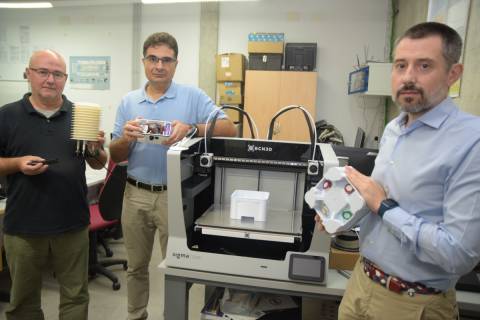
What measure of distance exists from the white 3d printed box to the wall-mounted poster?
4.47 m

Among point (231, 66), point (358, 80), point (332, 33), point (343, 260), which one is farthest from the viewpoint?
point (332, 33)

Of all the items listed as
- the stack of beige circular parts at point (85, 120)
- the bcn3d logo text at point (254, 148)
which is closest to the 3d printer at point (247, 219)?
the bcn3d logo text at point (254, 148)

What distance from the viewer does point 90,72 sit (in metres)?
5.17

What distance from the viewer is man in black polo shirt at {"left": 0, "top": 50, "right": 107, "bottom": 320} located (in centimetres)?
163

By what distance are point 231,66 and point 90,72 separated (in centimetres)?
230

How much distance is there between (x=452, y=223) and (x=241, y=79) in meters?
3.72

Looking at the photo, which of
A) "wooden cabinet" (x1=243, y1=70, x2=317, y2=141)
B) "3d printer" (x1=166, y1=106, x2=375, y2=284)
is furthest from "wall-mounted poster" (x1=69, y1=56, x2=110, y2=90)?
"3d printer" (x1=166, y1=106, x2=375, y2=284)

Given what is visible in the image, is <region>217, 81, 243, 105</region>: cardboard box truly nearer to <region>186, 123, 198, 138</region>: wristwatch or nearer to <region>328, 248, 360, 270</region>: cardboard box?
<region>186, 123, 198, 138</region>: wristwatch

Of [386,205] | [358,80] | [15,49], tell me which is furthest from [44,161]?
[15,49]

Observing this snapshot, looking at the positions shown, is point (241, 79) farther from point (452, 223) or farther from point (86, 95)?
point (452, 223)

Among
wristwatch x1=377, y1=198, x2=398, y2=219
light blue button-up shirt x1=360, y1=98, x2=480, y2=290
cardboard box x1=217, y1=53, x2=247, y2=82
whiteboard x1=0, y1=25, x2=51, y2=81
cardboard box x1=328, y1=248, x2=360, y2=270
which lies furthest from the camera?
whiteboard x1=0, y1=25, x2=51, y2=81

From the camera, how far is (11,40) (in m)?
5.36

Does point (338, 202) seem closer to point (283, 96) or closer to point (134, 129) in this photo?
point (134, 129)

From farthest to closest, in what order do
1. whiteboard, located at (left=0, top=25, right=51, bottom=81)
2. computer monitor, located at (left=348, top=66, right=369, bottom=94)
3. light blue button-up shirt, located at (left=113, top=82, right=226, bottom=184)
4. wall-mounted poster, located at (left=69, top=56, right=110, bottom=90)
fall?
whiteboard, located at (left=0, top=25, right=51, bottom=81) → wall-mounted poster, located at (left=69, top=56, right=110, bottom=90) → computer monitor, located at (left=348, top=66, right=369, bottom=94) → light blue button-up shirt, located at (left=113, top=82, right=226, bottom=184)
